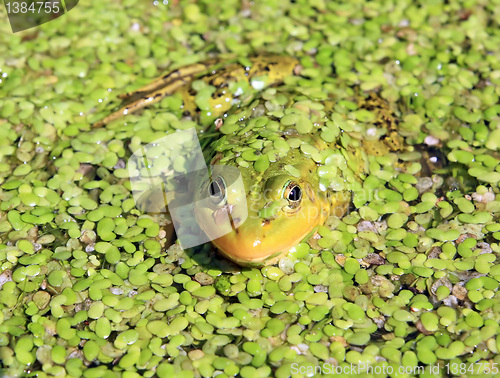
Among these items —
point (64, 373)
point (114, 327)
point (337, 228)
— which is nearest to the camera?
point (64, 373)

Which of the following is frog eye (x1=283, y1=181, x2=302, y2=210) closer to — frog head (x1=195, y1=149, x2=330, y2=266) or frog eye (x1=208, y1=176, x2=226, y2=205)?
frog head (x1=195, y1=149, x2=330, y2=266)

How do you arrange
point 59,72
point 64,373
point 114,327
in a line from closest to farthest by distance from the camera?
1. point 64,373
2. point 114,327
3. point 59,72

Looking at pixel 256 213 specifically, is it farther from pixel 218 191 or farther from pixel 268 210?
pixel 218 191

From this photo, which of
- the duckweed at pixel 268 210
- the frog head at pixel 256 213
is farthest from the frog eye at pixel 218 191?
the duckweed at pixel 268 210

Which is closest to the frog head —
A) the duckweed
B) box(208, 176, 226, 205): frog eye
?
box(208, 176, 226, 205): frog eye

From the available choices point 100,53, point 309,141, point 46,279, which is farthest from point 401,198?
point 100,53

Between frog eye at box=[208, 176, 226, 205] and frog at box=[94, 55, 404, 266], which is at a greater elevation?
frog eye at box=[208, 176, 226, 205]

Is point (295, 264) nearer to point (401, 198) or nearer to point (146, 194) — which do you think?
point (401, 198)

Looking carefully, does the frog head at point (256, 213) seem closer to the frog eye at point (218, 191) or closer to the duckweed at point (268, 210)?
the frog eye at point (218, 191)
